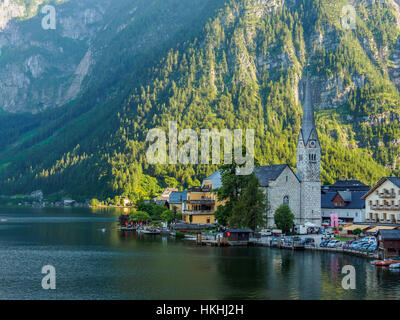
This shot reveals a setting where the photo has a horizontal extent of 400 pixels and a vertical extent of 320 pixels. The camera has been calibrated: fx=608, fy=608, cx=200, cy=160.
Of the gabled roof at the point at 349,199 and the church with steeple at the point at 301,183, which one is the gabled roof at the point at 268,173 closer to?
the church with steeple at the point at 301,183

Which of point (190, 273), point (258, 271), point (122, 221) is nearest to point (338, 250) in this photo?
point (258, 271)

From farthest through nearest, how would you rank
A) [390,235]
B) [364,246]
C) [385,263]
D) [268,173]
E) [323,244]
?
[268,173]
[323,244]
[364,246]
[390,235]
[385,263]

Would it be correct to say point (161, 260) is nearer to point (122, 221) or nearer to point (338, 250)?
point (338, 250)

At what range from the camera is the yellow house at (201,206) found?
143 m

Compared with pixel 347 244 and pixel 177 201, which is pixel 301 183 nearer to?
pixel 347 244

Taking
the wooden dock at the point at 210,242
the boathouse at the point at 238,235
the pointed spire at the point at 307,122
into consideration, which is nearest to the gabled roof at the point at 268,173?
the pointed spire at the point at 307,122

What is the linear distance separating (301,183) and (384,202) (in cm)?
2096

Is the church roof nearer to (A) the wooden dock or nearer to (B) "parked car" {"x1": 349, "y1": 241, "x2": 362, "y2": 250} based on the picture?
(A) the wooden dock

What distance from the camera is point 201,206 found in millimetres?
143125

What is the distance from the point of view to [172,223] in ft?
471

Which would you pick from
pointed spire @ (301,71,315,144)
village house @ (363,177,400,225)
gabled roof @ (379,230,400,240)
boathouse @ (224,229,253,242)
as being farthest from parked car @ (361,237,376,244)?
pointed spire @ (301,71,315,144)

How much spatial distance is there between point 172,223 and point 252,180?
113 feet

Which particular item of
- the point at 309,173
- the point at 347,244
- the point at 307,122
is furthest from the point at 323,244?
the point at 307,122

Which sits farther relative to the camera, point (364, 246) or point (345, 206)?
point (345, 206)
